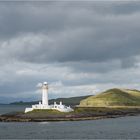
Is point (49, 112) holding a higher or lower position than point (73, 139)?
higher

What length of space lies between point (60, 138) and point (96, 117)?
65.2m

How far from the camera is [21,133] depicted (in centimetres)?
9688

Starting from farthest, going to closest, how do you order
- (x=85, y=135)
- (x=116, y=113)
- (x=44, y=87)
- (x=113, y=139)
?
1. (x=116, y=113)
2. (x=44, y=87)
3. (x=85, y=135)
4. (x=113, y=139)

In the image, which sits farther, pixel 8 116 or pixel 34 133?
pixel 8 116

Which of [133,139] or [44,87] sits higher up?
[44,87]

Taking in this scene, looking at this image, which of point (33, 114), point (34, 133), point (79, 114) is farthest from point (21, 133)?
point (79, 114)

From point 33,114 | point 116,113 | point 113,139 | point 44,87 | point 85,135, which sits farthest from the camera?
point 116,113

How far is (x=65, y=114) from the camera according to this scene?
14100 cm

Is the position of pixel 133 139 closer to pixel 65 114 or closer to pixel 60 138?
pixel 60 138

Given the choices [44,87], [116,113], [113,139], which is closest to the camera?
[113,139]

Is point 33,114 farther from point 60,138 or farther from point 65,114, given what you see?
point 60,138

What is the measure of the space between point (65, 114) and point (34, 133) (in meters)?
44.2

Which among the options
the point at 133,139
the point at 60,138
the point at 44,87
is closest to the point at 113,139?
the point at 133,139

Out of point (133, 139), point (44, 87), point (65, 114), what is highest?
point (44, 87)
